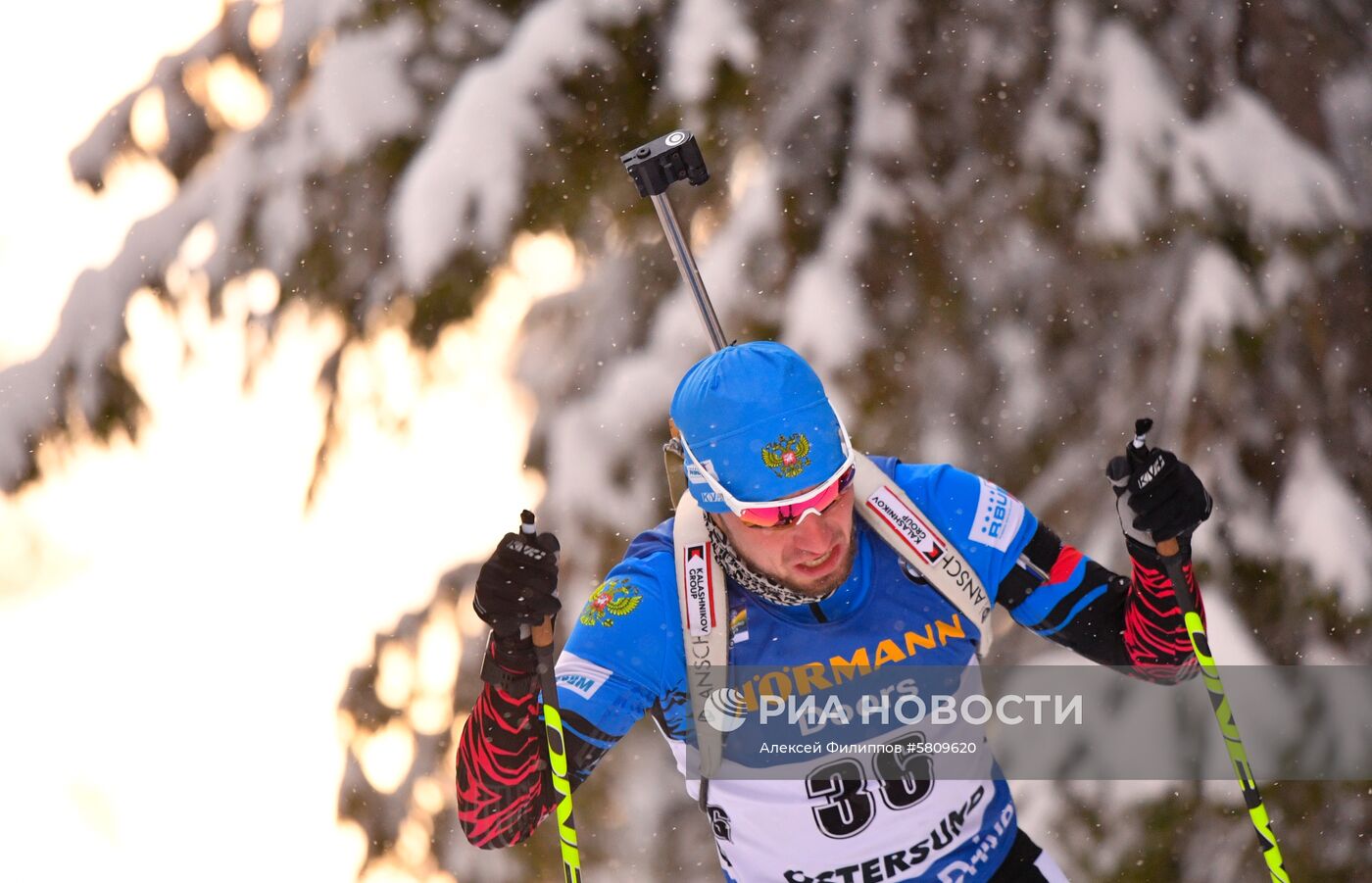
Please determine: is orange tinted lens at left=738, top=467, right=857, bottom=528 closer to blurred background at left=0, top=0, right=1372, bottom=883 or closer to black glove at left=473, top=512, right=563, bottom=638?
black glove at left=473, top=512, right=563, bottom=638

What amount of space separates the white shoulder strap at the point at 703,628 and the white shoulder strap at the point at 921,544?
0.31 metres

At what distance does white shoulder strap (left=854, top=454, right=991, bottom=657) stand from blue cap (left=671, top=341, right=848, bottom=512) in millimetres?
179

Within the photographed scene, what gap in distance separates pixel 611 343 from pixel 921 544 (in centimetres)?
190

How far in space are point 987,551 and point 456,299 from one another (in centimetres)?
224

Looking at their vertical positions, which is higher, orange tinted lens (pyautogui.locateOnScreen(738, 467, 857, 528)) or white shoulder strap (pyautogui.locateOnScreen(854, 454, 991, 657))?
orange tinted lens (pyautogui.locateOnScreen(738, 467, 857, 528))

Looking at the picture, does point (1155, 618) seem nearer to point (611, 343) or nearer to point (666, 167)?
point (666, 167)

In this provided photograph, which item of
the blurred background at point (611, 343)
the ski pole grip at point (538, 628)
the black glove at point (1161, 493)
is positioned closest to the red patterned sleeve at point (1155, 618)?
the black glove at point (1161, 493)

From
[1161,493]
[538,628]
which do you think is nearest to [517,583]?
[538,628]

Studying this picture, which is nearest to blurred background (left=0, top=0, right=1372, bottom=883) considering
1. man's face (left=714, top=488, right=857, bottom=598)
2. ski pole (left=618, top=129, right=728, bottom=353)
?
ski pole (left=618, top=129, right=728, bottom=353)

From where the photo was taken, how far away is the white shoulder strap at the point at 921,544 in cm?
216

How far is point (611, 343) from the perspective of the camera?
12.7 feet

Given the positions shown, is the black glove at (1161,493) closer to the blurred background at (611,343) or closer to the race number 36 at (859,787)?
the race number 36 at (859,787)

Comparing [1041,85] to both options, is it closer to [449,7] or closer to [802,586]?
[449,7]

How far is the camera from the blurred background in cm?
371
